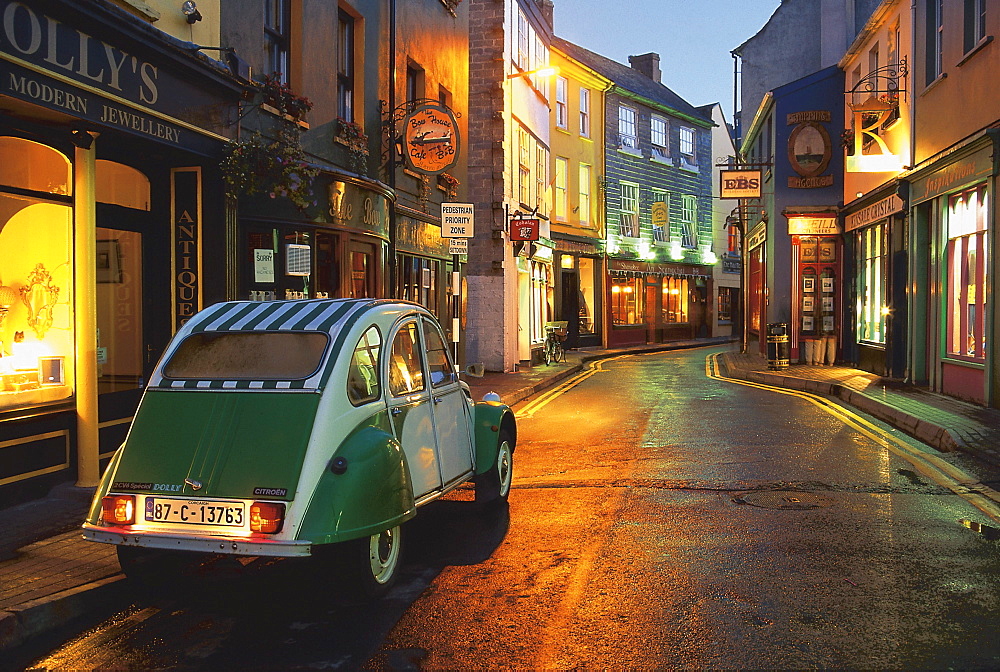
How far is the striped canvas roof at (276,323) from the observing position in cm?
575

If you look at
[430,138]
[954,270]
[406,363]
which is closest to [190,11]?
[406,363]

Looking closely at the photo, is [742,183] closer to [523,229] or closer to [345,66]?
[523,229]

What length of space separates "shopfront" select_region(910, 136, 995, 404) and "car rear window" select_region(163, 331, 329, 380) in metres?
12.4

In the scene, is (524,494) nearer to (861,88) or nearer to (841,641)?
(841,641)

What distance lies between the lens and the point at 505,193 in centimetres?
2369

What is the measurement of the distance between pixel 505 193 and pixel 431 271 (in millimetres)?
4714

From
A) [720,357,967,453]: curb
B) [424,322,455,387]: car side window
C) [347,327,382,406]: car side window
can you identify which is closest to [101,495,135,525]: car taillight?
[347,327,382,406]: car side window

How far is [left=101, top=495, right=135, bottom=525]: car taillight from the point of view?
5418mm

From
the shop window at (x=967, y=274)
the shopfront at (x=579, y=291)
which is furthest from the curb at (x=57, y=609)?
the shopfront at (x=579, y=291)

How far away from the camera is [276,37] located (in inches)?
496

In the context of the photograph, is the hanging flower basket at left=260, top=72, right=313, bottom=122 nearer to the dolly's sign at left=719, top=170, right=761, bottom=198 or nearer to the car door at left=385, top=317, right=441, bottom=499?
the car door at left=385, top=317, right=441, bottom=499

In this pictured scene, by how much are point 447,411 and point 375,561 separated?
5.68 feet

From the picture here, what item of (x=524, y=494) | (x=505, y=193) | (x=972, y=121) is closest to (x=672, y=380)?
(x=505, y=193)

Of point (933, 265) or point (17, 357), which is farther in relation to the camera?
point (933, 265)
